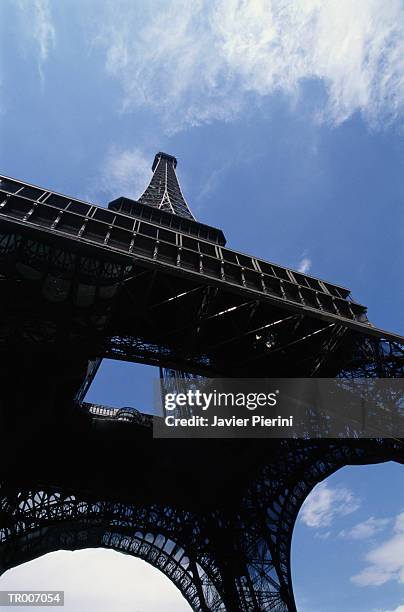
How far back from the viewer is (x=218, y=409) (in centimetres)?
3044

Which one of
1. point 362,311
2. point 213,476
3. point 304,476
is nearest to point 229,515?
point 213,476

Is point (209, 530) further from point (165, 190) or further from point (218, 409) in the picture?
point (165, 190)

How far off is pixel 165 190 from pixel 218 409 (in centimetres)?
3958

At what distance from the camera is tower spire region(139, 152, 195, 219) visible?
2207 inches

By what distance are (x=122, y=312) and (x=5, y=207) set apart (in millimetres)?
7793

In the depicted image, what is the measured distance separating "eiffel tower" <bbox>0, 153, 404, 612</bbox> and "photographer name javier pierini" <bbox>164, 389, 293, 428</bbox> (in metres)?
1.58

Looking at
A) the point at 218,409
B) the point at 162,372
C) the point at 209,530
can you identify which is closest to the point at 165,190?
the point at 162,372

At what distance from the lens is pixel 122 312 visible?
79.8 feet

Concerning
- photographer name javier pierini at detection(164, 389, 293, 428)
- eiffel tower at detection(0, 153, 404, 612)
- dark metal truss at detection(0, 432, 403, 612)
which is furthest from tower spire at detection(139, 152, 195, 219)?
dark metal truss at detection(0, 432, 403, 612)

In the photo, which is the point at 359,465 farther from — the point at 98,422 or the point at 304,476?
the point at 98,422

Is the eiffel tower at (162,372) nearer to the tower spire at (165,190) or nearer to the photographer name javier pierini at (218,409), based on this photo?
the photographer name javier pierini at (218,409)

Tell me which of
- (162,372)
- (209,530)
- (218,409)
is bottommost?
(209,530)

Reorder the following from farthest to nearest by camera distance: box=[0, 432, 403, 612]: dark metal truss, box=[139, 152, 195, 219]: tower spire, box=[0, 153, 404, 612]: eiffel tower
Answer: box=[139, 152, 195, 219]: tower spire
box=[0, 432, 403, 612]: dark metal truss
box=[0, 153, 404, 612]: eiffel tower

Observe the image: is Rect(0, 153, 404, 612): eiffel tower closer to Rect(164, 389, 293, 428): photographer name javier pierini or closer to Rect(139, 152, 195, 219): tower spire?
Rect(164, 389, 293, 428): photographer name javier pierini
